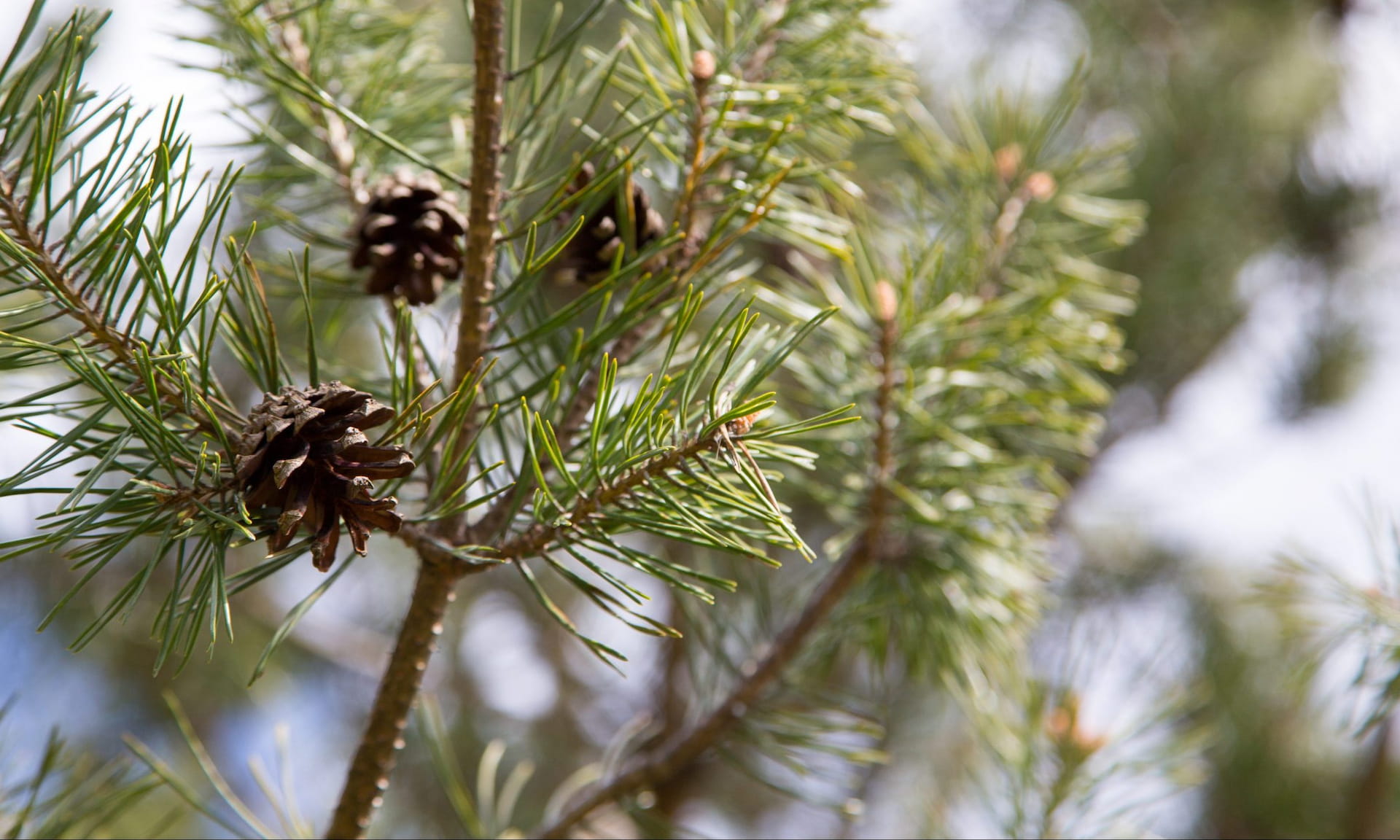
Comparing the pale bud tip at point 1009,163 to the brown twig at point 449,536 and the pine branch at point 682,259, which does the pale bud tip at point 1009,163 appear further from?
the brown twig at point 449,536

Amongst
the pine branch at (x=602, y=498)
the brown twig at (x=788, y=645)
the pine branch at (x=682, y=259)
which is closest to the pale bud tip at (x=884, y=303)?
the brown twig at (x=788, y=645)

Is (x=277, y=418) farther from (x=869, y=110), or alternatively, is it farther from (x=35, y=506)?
(x=35, y=506)

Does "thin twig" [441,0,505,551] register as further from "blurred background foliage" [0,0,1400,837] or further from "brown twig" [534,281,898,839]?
"blurred background foliage" [0,0,1400,837]

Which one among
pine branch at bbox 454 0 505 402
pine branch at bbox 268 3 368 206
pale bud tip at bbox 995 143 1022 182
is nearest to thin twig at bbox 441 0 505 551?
pine branch at bbox 454 0 505 402

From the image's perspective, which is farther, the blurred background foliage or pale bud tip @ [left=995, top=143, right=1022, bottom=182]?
the blurred background foliage

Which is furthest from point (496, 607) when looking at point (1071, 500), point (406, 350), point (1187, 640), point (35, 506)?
point (406, 350)

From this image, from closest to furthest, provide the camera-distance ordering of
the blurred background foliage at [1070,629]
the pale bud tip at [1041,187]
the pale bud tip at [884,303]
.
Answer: the pale bud tip at [884,303], the pale bud tip at [1041,187], the blurred background foliage at [1070,629]

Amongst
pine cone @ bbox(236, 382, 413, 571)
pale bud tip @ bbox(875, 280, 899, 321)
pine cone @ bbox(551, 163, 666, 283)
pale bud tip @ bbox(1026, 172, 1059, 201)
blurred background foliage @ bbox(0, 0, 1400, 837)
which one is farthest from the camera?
blurred background foliage @ bbox(0, 0, 1400, 837)
